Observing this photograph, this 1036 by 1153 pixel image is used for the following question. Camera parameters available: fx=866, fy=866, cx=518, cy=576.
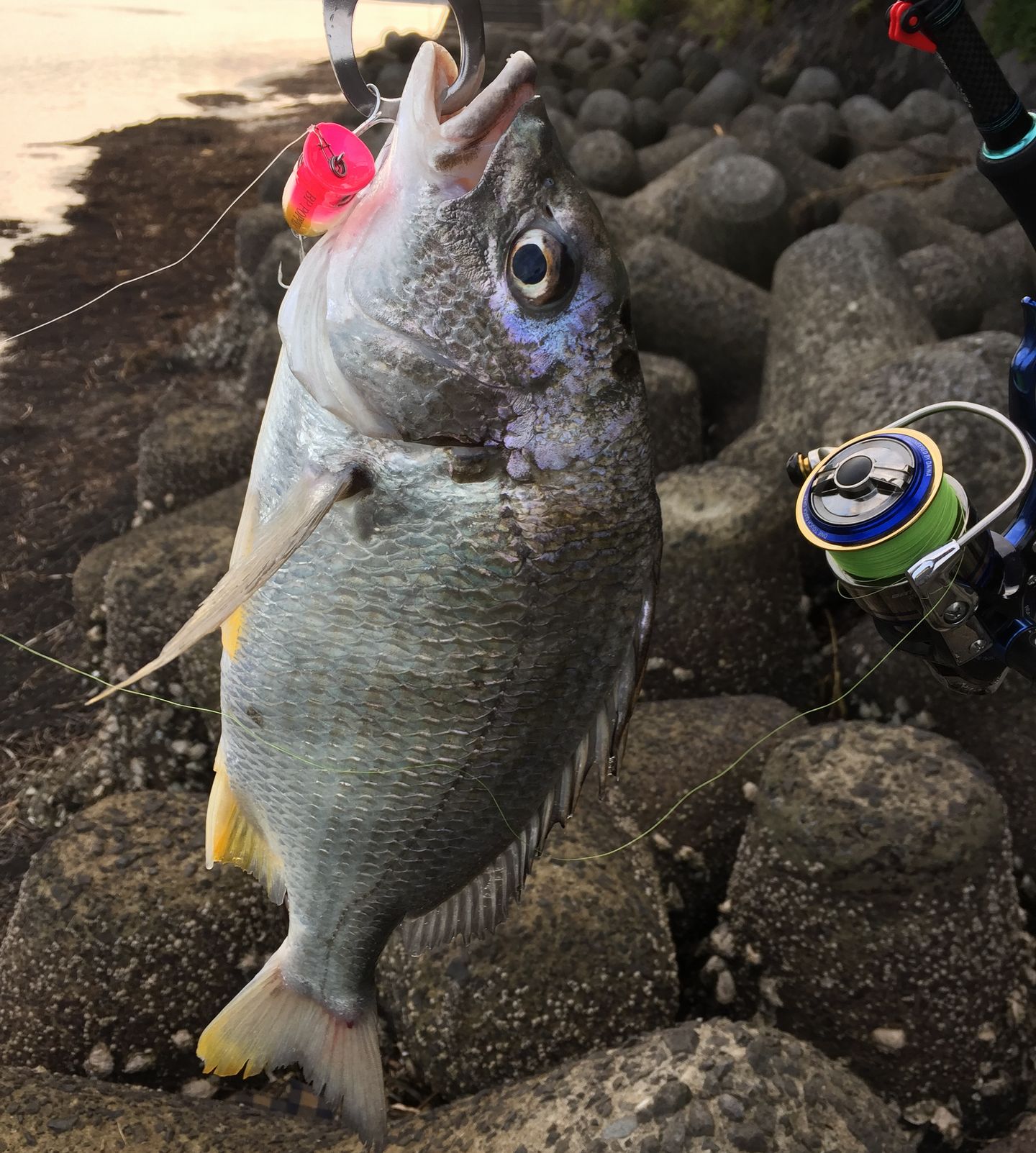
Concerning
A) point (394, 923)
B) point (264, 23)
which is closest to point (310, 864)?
point (394, 923)

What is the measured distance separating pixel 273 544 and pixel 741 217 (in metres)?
2.70

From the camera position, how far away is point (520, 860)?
0.80 metres

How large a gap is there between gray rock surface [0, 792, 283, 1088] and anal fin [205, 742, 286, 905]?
0.42m

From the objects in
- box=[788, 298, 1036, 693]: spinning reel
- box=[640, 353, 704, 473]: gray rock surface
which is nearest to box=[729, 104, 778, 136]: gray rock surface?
box=[640, 353, 704, 473]: gray rock surface

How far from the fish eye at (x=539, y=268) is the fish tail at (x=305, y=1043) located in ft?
2.12

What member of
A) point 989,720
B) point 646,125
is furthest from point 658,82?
point 989,720

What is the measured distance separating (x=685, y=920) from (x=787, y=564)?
728mm

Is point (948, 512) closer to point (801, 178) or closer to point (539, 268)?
point (539, 268)

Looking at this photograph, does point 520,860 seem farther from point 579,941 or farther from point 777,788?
point 777,788

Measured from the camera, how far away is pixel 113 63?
1.30 meters

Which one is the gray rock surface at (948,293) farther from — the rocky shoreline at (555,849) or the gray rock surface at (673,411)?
the rocky shoreline at (555,849)

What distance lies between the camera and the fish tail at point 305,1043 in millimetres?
796

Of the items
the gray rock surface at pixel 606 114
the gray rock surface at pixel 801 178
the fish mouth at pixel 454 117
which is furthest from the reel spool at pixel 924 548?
the gray rock surface at pixel 606 114

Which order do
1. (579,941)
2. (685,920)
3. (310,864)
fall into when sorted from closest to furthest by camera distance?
(310,864)
(579,941)
(685,920)
